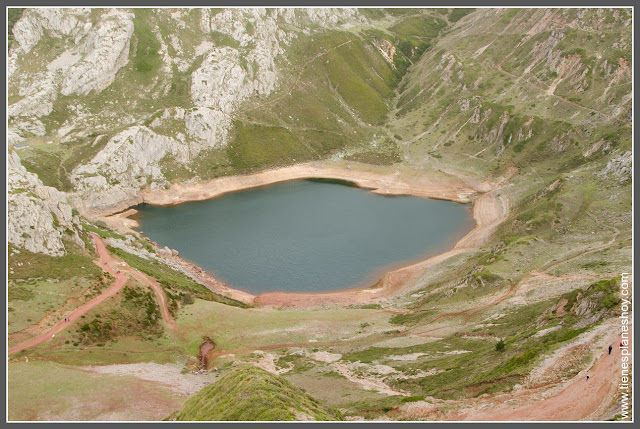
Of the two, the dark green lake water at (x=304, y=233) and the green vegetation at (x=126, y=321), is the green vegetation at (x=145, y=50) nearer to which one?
the dark green lake water at (x=304, y=233)

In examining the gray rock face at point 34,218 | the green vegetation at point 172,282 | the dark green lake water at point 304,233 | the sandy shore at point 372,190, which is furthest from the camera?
the dark green lake water at point 304,233

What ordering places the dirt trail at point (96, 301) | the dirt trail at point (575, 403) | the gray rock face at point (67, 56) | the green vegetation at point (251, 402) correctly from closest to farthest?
the dirt trail at point (575, 403) < the green vegetation at point (251, 402) < the dirt trail at point (96, 301) < the gray rock face at point (67, 56)

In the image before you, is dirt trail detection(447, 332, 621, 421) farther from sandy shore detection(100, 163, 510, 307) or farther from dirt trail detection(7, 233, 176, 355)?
sandy shore detection(100, 163, 510, 307)

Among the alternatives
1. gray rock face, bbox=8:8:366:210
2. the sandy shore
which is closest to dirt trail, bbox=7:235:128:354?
the sandy shore

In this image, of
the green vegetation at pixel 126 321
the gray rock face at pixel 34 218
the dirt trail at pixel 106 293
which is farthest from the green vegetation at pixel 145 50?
the green vegetation at pixel 126 321

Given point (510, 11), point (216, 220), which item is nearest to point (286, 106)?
point (216, 220)

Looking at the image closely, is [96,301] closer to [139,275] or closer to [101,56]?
[139,275]

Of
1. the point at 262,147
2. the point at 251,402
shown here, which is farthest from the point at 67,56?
the point at 251,402
